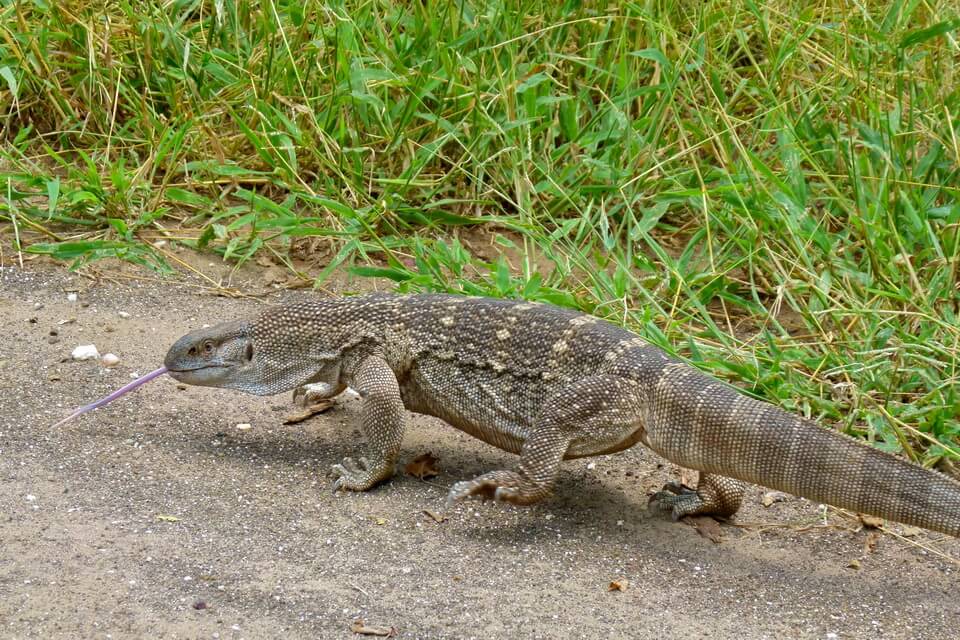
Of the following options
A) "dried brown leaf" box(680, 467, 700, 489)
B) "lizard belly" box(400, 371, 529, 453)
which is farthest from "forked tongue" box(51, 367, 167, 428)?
"dried brown leaf" box(680, 467, 700, 489)

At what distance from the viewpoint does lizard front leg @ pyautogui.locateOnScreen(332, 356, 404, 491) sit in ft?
Result: 15.8

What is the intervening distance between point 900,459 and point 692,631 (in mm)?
890

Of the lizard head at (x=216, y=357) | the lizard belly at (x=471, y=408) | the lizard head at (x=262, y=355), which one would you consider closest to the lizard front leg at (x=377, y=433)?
the lizard belly at (x=471, y=408)

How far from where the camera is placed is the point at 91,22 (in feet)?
24.9

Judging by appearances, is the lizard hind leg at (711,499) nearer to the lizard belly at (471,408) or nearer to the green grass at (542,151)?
the lizard belly at (471,408)

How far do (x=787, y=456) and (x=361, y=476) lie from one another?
1.66m

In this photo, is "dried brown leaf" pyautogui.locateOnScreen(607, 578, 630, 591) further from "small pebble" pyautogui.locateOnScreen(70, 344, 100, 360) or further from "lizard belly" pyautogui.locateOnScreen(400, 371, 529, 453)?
"small pebble" pyautogui.locateOnScreen(70, 344, 100, 360)

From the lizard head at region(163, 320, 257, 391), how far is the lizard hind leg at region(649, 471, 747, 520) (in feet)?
6.02

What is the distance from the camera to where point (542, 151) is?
699 cm

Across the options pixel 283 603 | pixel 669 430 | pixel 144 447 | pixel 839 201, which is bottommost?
pixel 144 447

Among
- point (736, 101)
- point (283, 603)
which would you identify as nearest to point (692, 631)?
Result: point (283, 603)

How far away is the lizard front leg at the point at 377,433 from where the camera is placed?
15.8ft

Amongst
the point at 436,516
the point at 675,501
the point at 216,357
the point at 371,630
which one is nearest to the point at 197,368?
the point at 216,357

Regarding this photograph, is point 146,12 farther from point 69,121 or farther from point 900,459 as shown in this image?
point 900,459
